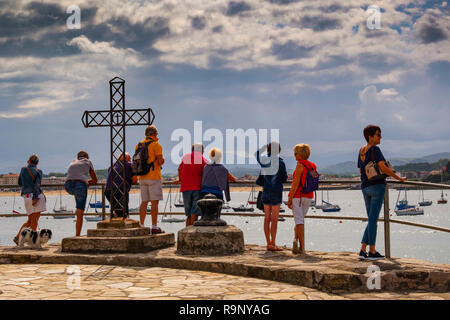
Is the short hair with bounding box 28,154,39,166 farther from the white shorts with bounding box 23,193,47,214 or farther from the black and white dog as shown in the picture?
the black and white dog

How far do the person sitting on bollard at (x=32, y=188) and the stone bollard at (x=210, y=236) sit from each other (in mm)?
3082

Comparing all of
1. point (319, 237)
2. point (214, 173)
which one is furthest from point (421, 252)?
point (214, 173)

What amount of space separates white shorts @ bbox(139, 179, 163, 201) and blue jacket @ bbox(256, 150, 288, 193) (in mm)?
1756

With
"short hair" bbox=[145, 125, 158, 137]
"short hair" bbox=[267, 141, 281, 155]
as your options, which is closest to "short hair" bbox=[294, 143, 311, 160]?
"short hair" bbox=[267, 141, 281, 155]

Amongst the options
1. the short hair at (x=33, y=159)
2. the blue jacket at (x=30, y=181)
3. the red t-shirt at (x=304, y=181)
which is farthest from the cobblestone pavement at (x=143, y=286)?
the short hair at (x=33, y=159)

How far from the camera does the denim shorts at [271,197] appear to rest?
7645 millimetres

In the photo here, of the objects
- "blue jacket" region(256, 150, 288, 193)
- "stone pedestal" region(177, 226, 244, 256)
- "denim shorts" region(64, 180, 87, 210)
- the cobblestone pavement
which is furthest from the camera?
"denim shorts" region(64, 180, 87, 210)

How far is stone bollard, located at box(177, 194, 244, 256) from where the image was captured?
290 inches

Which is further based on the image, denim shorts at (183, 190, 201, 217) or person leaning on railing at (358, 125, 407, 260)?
denim shorts at (183, 190, 201, 217)

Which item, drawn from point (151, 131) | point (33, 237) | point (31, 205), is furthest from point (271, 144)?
point (31, 205)

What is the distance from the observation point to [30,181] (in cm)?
905

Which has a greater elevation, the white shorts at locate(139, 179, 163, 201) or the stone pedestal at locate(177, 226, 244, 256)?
the white shorts at locate(139, 179, 163, 201)

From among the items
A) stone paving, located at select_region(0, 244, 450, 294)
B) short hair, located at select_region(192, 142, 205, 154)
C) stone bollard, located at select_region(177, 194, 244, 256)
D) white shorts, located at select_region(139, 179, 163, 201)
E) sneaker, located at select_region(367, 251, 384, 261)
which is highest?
short hair, located at select_region(192, 142, 205, 154)

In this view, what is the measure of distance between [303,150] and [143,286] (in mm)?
2950
